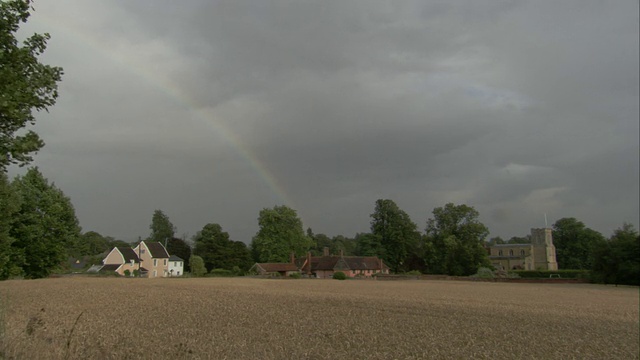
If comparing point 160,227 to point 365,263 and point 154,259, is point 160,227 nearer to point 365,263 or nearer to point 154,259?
point 154,259

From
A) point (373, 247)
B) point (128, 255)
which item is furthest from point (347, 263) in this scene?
point (128, 255)

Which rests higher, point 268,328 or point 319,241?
point 319,241

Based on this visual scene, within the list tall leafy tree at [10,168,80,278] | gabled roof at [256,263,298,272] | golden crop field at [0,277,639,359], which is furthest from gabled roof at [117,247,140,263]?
golden crop field at [0,277,639,359]

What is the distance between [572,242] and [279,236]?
3123 inches

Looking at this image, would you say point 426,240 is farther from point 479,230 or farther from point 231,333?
point 231,333

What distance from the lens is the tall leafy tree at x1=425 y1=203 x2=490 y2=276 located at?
8831cm

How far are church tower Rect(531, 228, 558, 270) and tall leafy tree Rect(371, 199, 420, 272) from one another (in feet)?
135

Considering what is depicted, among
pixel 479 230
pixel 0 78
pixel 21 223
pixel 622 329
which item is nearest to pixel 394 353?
pixel 0 78

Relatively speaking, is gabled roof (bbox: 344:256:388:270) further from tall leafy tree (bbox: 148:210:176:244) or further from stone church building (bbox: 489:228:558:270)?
tall leafy tree (bbox: 148:210:176:244)

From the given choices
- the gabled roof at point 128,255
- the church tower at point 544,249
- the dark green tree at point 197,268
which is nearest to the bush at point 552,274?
the church tower at point 544,249

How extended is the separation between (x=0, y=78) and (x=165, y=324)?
12.2 m

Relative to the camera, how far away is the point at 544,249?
12425cm

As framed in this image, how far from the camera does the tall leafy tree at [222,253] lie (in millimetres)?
106688

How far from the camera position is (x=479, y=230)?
90.6 meters
